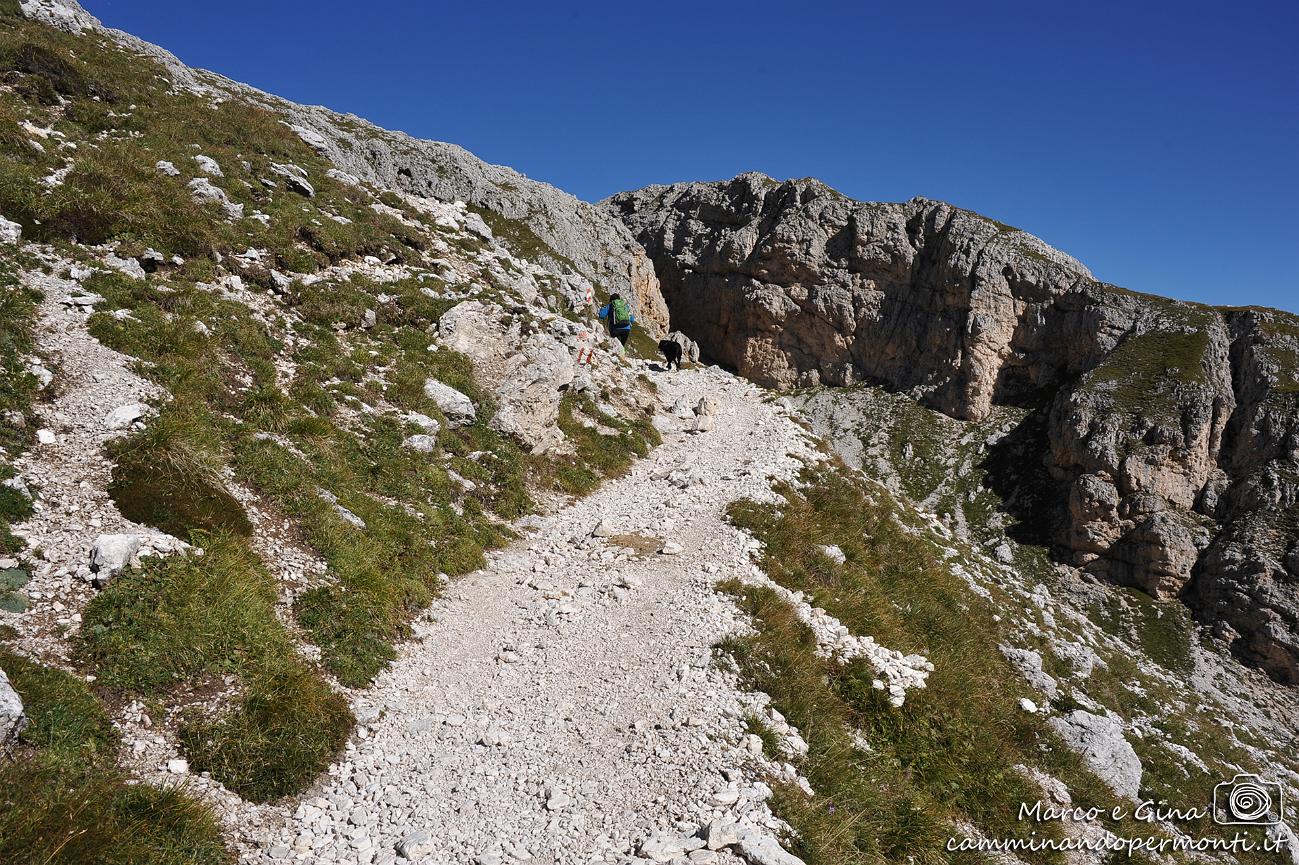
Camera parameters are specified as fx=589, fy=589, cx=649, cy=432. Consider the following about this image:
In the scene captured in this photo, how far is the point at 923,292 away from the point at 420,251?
312 ft

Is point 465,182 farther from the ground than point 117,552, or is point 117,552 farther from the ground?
point 465,182

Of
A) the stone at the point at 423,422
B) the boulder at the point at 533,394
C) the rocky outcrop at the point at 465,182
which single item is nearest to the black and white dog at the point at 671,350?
the rocky outcrop at the point at 465,182

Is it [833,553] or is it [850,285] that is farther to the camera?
[850,285]

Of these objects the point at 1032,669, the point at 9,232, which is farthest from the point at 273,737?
the point at 1032,669

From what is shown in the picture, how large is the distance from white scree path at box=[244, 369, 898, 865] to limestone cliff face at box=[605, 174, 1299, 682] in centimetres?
8216

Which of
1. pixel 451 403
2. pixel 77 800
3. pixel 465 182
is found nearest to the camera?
pixel 77 800

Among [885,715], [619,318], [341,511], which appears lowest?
[341,511]

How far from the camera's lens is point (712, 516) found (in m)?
17.3

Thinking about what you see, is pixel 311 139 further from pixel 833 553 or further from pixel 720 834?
pixel 720 834

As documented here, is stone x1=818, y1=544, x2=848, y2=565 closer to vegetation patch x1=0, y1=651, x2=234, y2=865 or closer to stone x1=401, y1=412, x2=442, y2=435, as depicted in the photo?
stone x1=401, y1=412, x2=442, y2=435

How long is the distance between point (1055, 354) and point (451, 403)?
103 m

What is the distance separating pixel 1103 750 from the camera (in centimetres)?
1456

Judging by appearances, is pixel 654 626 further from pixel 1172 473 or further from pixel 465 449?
pixel 1172 473

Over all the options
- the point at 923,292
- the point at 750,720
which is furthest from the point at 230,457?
the point at 923,292
